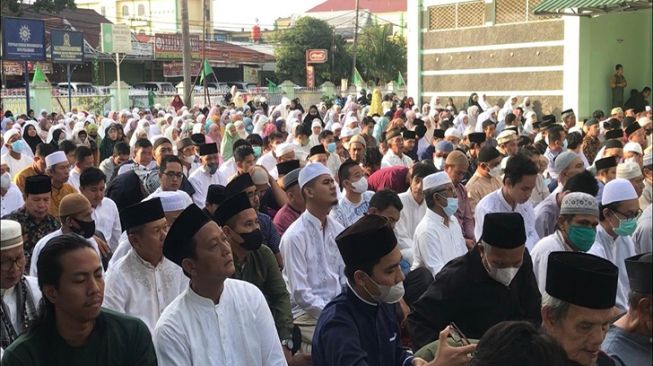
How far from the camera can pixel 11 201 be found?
8.40 m

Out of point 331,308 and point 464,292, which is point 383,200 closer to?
point 464,292

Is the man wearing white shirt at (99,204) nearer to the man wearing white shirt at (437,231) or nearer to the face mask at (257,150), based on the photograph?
the man wearing white shirt at (437,231)

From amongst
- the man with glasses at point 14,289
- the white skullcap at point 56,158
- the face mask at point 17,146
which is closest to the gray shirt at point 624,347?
the man with glasses at point 14,289

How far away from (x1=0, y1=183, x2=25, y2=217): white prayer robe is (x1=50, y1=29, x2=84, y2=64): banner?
79.8ft

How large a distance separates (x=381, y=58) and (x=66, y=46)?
30.5 m

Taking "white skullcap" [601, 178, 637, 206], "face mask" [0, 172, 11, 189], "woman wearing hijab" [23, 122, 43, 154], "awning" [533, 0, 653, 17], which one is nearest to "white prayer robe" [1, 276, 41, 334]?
"white skullcap" [601, 178, 637, 206]

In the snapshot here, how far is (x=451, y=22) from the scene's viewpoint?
29.9 m

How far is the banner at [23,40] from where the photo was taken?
24.2 metres

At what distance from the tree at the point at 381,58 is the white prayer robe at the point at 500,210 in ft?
172

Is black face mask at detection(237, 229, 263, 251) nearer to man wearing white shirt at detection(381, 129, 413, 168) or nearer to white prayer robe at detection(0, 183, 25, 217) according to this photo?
white prayer robe at detection(0, 183, 25, 217)

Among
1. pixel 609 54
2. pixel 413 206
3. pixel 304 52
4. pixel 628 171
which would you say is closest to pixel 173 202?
pixel 413 206

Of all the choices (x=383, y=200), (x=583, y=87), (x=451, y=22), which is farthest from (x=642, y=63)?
(x=383, y=200)

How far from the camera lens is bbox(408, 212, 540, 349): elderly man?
411cm

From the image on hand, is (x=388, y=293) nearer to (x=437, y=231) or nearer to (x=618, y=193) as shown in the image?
(x=437, y=231)
